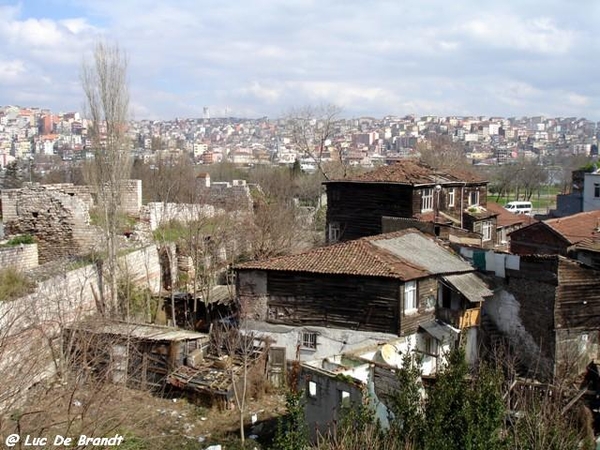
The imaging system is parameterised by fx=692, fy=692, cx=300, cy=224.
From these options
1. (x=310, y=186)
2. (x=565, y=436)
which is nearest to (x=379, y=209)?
(x=565, y=436)

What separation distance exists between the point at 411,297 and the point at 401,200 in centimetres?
923

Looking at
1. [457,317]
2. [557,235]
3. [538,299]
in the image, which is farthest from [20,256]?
[557,235]

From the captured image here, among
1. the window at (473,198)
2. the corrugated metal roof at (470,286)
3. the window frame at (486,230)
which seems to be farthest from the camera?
the window at (473,198)

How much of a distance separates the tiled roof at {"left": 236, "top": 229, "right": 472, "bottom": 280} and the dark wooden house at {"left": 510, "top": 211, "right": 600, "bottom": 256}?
407cm

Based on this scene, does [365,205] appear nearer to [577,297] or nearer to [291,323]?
[291,323]

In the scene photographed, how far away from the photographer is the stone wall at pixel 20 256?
59.7 feet

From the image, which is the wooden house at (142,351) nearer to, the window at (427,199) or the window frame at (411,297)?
the window frame at (411,297)

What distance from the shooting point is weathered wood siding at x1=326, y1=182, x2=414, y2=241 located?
25.4 metres

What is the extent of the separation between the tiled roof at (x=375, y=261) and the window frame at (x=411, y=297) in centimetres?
30

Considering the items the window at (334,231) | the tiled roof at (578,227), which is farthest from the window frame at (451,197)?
the tiled roof at (578,227)

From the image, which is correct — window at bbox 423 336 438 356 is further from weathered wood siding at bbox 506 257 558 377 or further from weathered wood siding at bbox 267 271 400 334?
weathered wood siding at bbox 506 257 558 377

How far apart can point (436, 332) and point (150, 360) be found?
22.3ft

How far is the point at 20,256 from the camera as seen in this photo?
19016 mm

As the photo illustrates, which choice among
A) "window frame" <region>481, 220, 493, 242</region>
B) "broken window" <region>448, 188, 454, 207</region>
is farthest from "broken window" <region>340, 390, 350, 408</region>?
"window frame" <region>481, 220, 493, 242</region>
